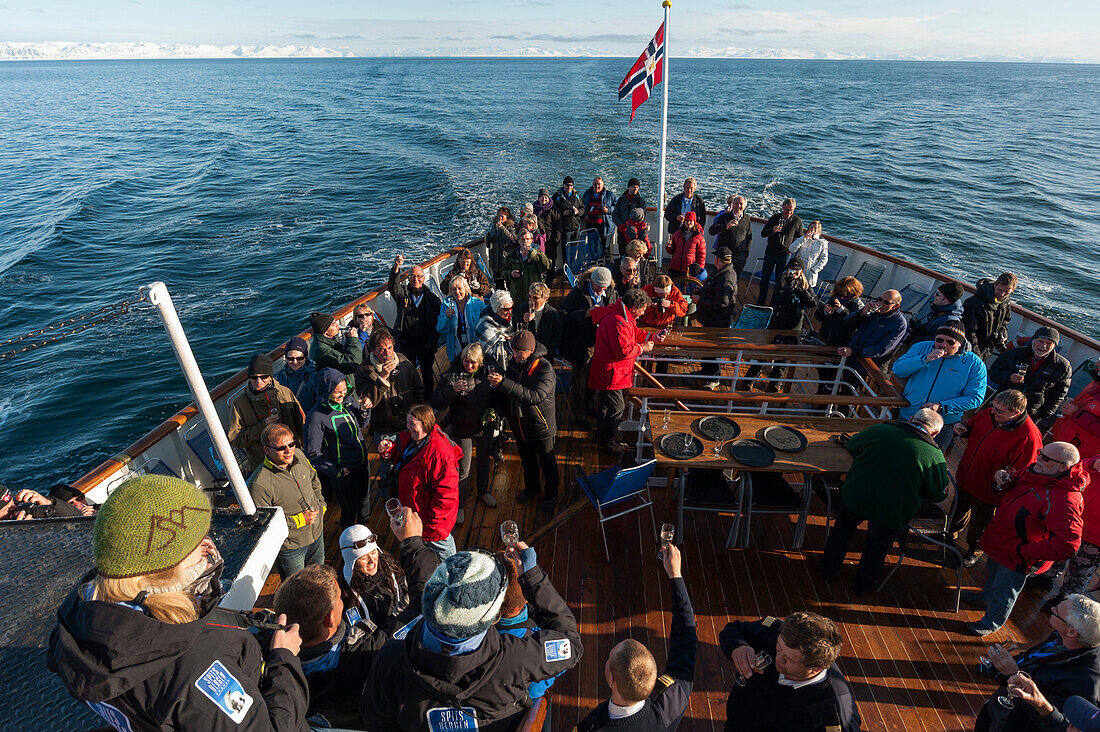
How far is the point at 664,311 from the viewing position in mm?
5941

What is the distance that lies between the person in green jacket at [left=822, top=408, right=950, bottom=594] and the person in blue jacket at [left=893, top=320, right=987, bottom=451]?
1.19 meters

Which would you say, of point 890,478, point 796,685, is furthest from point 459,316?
point 796,685

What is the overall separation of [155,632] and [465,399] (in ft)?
9.84

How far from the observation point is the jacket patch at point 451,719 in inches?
73.4

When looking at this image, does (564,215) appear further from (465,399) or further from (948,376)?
(948,376)

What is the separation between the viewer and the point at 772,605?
3908 mm

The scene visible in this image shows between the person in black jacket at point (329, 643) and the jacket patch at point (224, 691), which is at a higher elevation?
the jacket patch at point (224, 691)

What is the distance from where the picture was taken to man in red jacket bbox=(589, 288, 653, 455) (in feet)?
15.7

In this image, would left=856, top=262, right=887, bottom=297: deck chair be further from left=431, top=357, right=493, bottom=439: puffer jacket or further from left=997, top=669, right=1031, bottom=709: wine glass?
left=997, top=669, right=1031, bottom=709: wine glass

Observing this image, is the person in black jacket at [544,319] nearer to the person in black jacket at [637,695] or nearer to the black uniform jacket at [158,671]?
the person in black jacket at [637,695]

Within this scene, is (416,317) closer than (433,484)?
No

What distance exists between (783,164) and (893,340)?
31.2 m

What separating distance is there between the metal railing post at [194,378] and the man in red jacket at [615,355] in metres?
2.99

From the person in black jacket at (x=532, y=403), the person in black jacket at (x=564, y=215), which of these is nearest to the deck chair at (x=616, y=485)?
the person in black jacket at (x=532, y=403)
